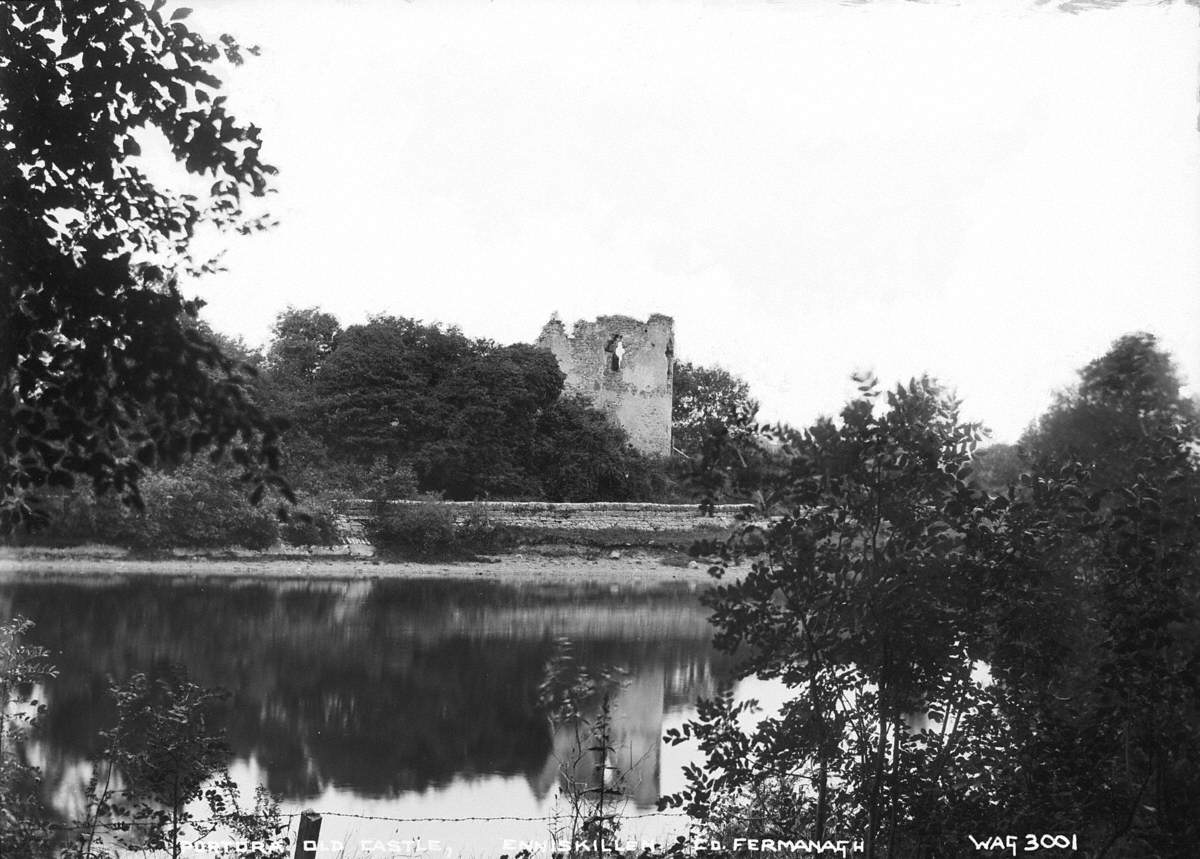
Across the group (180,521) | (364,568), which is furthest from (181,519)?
(364,568)

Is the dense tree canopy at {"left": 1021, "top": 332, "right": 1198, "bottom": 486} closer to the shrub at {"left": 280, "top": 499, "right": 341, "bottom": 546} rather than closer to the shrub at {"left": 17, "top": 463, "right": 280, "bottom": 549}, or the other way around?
the shrub at {"left": 17, "top": 463, "right": 280, "bottom": 549}

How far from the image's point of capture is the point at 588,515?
67.8 feet

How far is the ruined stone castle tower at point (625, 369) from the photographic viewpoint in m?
30.5

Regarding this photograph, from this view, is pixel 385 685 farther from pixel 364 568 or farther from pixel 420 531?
pixel 420 531

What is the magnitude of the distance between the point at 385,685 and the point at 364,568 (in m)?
8.95

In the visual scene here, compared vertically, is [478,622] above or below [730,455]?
below

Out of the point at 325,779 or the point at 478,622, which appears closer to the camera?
the point at 325,779

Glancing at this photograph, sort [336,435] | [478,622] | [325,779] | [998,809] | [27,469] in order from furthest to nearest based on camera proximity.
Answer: [336,435] < [478,622] < [325,779] < [998,809] < [27,469]

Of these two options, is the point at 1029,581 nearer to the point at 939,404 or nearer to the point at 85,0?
the point at 939,404

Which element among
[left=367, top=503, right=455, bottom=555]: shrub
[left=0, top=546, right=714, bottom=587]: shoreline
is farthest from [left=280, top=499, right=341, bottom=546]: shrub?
[left=367, top=503, right=455, bottom=555]: shrub

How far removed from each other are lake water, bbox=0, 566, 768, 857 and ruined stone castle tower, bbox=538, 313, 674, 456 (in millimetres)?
15128

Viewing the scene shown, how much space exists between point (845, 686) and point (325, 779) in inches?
165

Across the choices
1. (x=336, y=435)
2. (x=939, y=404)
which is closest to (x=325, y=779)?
(x=939, y=404)

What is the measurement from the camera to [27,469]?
108 inches
